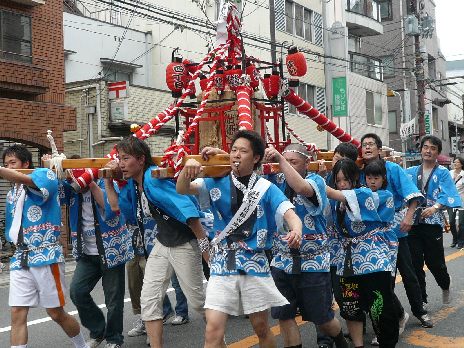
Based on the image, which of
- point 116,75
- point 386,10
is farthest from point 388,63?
point 116,75

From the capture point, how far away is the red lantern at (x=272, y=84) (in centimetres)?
872

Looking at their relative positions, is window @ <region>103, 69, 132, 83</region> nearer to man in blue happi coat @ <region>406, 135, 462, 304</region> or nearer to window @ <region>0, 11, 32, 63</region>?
window @ <region>0, 11, 32, 63</region>

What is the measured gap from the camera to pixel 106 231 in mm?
5652

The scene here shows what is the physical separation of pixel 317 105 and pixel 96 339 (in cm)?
2251

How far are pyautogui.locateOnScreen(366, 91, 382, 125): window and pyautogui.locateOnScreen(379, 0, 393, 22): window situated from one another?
23.2 ft

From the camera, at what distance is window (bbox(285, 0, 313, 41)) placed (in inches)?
1025

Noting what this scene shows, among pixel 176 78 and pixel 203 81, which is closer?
pixel 176 78

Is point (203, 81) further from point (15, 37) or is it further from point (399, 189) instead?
point (15, 37)

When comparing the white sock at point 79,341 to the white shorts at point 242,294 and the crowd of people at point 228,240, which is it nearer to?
the crowd of people at point 228,240

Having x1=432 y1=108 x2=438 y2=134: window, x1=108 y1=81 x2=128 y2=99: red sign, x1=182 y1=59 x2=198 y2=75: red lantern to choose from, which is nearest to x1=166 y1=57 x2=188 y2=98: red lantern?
x1=182 y1=59 x2=198 y2=75: red lantern

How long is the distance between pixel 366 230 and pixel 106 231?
2.27 m

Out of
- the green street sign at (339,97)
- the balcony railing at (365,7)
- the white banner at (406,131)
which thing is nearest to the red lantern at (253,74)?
the green street sign at (339,97)

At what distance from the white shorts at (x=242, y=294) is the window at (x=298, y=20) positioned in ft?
74.7

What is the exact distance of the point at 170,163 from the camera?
16.3 ft
